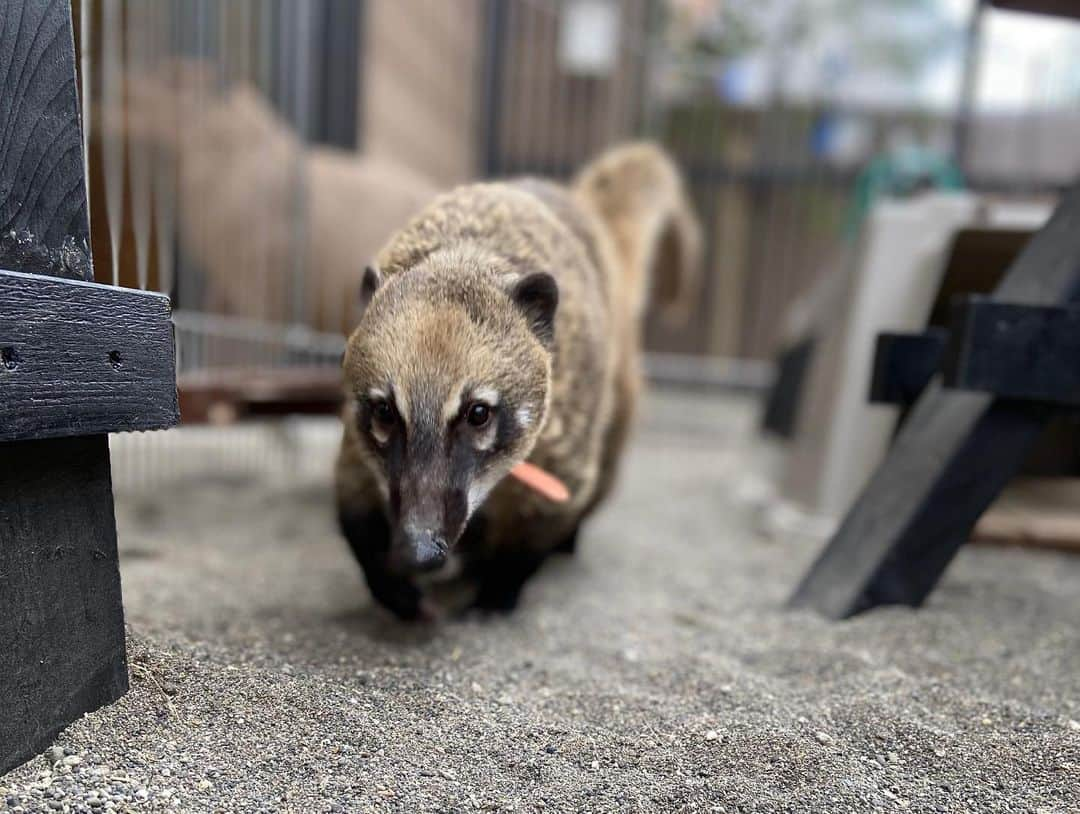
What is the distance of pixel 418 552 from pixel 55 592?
1.99ft

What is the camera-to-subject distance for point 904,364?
258cm

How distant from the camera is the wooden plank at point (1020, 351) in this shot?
A: 2117mm

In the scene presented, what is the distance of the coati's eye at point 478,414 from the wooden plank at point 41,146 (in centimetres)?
73

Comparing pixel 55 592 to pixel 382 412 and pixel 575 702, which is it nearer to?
pixel 382 412

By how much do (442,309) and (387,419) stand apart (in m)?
0.25

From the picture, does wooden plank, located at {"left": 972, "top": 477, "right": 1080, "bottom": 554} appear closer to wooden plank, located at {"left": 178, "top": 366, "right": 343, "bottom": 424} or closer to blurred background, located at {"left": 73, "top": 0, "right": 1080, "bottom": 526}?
blurred background, located at {"left": 73, "top": 0, "right": 1080, "bottom": 526}

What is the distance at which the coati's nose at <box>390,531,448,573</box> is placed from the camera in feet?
5.32

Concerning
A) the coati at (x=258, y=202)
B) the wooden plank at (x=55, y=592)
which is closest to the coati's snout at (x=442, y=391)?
the wooden plank at (x=55, y=592)

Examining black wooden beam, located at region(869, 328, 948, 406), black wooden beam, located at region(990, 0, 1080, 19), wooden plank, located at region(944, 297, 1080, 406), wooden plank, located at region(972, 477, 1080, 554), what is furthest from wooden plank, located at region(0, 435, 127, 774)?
wooden plank, located at region(972, 477, 1080, 554)

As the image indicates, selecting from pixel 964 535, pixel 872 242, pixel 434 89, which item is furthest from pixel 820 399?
pixel 434 89

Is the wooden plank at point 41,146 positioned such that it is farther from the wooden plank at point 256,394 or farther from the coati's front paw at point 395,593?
the wooden plank at point 256,394

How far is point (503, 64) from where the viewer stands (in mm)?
6926

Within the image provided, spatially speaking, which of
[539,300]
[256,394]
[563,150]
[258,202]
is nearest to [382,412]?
[539,300]

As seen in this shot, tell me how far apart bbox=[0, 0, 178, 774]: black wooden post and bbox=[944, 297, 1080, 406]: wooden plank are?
1.77 metres
